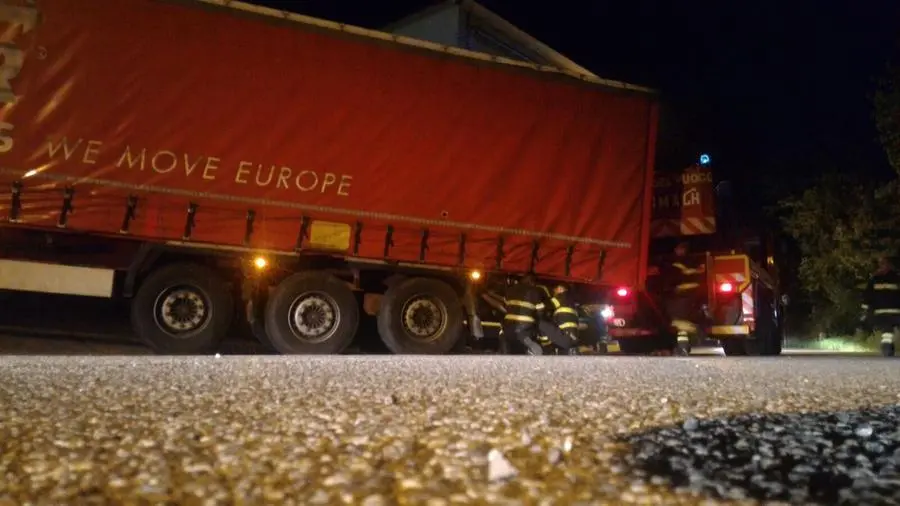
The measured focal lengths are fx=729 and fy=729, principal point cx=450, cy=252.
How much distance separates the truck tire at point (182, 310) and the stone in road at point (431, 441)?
2701 millimetres

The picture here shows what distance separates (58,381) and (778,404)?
4255 mm

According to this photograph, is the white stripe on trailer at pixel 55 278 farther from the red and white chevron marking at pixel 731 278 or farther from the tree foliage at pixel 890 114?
the tree foliage at pixel 890 114

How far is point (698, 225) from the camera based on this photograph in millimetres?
10383

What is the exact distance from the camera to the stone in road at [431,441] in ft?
7.03

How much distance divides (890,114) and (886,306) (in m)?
5.45

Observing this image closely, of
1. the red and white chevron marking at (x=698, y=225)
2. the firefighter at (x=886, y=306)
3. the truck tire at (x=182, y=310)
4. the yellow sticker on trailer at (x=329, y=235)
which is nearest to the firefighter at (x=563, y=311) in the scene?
the red and white chevron marking at (x=698, y=225)

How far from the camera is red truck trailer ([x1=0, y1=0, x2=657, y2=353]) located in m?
7.12

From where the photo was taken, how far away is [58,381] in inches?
176

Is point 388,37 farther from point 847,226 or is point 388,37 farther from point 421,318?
point 847,226

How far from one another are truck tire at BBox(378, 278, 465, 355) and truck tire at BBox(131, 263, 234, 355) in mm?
1798

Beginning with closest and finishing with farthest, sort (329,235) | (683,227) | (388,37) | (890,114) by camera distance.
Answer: (329,235) → (388,37) → (683,227) → (890,114)

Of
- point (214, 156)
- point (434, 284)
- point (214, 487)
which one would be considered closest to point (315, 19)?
point (214, 156)

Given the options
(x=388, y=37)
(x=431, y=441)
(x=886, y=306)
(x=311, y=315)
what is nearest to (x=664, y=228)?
(x=886, y=306)

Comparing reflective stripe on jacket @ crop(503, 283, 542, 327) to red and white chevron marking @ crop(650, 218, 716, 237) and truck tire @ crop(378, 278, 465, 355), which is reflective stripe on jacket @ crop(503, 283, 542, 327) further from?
red and white chevron marking @ crop(650, 218, 716, 237)
